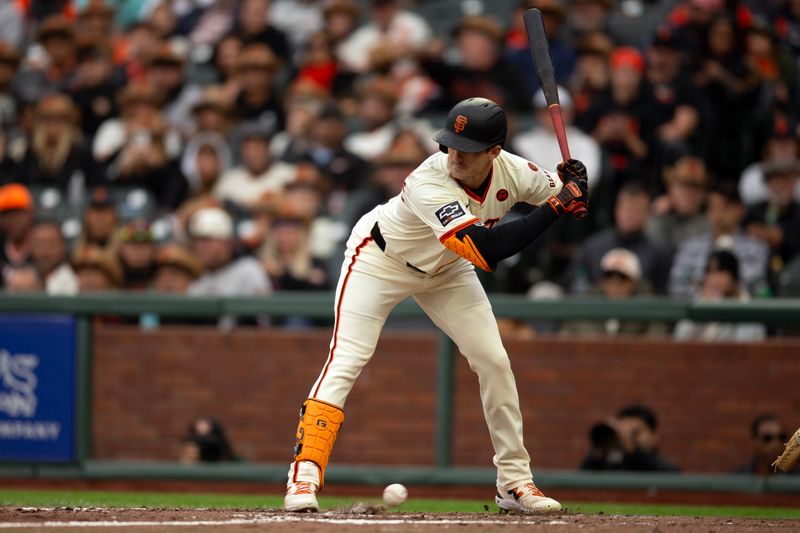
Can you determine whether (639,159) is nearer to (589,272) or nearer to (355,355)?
(589,272)

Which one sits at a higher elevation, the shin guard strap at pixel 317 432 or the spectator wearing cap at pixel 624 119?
the spectator wearing cap at pixel 624 119

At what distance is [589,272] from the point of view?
30.2ft

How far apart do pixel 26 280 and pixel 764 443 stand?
534cm

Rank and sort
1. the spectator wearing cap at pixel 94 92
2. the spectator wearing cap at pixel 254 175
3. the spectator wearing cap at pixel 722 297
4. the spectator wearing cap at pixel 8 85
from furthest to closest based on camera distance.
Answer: the spectator wearing cap at pixel 8 85 → the spectator wearing cap at pixel 94 92 → the spectator wearing cap at pixel 254 175 → the spectator wearing cap at pixel 722 297

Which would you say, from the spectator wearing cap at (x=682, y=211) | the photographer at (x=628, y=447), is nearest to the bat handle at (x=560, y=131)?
the photographer at (x=628, y=447)

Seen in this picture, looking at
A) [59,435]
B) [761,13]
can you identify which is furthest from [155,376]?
[761,13]

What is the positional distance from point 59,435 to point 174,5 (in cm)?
590

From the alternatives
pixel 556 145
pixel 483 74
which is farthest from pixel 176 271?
pixel 483 74

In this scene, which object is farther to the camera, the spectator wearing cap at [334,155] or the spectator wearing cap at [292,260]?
the spectator wearing cap at [334,155]

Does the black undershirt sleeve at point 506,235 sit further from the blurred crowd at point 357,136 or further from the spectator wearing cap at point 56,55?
the spectator wearing cap at point 56,55

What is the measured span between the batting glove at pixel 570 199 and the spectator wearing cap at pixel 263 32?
6960 mm

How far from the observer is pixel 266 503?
738 centimetres

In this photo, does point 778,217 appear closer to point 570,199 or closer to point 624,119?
point 624,119

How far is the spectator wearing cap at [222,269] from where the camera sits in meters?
9.51
